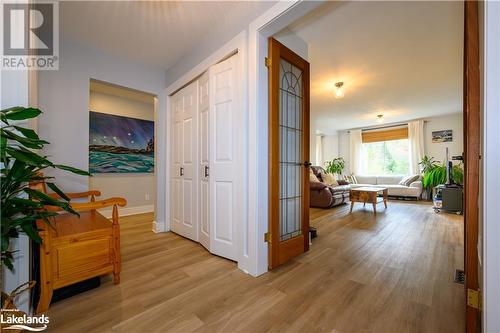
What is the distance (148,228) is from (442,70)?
5.44 m

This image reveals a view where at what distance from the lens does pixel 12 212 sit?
86 centimetres

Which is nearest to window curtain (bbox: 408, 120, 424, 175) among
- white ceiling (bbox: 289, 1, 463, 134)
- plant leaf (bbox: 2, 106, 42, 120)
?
white ceiling (bbox: 289, 1, 463, 134)

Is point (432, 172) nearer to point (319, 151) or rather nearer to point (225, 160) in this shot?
point (319, 151)

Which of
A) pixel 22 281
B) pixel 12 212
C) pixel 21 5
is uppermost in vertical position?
pixel 21 5

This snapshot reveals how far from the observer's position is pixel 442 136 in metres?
6.28

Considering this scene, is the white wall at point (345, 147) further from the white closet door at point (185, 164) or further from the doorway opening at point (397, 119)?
the white closet door at point (185, 164)

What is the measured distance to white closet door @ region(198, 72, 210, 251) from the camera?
2.33 meters

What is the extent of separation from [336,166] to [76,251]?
26.2 ft

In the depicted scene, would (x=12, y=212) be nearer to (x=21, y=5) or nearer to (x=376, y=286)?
(x=21, y=5)

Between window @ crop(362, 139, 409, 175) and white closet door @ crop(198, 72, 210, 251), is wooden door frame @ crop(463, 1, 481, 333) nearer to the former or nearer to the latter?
white closet door @ crop(198, 72, 210, 251)

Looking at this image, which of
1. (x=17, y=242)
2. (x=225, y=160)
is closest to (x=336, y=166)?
(x=225, y=160)

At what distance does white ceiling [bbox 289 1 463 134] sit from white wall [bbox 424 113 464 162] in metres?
1.11

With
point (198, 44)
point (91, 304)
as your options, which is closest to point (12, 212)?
point (91, 304)

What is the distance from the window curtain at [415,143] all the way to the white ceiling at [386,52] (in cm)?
132
